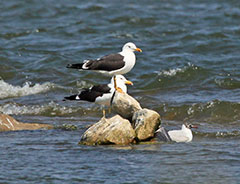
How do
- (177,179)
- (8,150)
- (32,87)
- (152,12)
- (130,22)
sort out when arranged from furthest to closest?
(152,12) → (130,22) → (32,87) → (8,150) → (177,179)

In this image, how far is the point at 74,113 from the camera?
404 inches

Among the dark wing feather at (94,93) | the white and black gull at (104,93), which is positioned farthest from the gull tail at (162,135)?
the dark wing feather at (94,93)

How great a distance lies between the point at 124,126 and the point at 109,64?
1617mm

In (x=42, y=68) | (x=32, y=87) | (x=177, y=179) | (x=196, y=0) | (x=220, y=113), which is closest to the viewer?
(x=177, y=179)

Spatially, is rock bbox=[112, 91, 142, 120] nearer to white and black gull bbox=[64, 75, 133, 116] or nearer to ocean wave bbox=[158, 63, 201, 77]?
white and black gull bbox=[64, 75, 133, 116]

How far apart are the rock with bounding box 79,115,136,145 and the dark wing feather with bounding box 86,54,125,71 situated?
1.46 meters

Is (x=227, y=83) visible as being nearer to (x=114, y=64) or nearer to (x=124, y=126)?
(x=114, y=64)

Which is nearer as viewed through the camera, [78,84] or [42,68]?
[78,84]

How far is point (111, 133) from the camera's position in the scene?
7.26m

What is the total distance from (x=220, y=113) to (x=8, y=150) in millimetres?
4033

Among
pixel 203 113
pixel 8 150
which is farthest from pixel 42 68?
pixel 8 150

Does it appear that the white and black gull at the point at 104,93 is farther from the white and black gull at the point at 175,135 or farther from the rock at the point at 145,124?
the white and black gull at the point at 175,135

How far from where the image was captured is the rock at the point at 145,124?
24.6 ft

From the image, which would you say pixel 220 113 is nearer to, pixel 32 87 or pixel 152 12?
pixel 32 87
